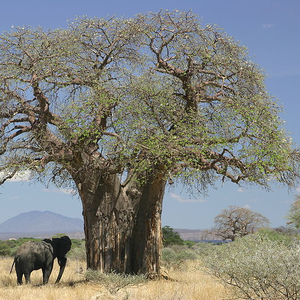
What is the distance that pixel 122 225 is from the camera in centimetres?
1520

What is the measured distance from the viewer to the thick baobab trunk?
1491cm

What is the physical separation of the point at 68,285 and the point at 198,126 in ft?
20.5

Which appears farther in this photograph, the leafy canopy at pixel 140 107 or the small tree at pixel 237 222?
the small tree at pixel 237 222

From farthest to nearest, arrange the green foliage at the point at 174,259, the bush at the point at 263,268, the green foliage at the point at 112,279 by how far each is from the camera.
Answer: the green foliage at the point at 174,259 < the green foliage at the point at 112,279 < the bush at the point at 263,268

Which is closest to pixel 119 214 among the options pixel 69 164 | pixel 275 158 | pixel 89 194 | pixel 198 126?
pixel 89 194

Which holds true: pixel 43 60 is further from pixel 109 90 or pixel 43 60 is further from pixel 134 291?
pixel 134 291

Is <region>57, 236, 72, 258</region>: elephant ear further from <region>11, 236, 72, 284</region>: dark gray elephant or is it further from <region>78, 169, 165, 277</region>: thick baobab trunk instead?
<region>78, 169, 165, 277</region>: thick baobab trunk

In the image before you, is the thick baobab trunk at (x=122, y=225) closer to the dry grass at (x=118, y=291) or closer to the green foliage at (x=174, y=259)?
the dry grass at (x=118, y=291)

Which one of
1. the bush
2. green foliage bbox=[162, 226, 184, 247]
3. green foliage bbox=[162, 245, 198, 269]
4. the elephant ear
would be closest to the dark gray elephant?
the elephant ear

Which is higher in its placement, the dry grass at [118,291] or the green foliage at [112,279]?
the green foliage at [112,279]

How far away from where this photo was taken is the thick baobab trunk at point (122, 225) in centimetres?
1491

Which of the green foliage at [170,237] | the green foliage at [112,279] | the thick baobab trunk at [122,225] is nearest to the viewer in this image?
the green foliage at [112,279]

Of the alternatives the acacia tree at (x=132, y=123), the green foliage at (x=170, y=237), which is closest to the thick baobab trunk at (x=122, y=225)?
the acacia tree at (x=132, y=123)

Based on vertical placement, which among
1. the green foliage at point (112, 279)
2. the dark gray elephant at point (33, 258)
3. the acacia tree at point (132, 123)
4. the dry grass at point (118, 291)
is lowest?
the dry grass at point (118, 291)
